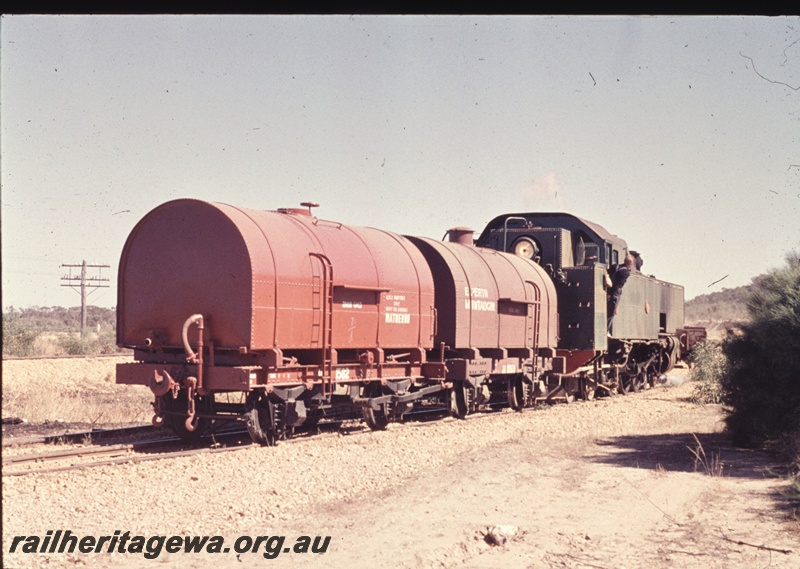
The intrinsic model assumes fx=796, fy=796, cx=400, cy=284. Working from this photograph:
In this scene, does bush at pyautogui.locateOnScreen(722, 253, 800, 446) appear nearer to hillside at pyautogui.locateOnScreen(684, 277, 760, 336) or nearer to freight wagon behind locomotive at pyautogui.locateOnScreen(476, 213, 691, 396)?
freight wagon behind locomotive at pyautogui.locateOnScreen(476, 213, 691, 396)

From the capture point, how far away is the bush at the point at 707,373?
2162 cm

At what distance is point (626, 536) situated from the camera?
7.66m

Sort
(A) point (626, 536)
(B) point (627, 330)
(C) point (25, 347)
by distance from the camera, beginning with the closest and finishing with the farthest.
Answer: (A) point (626, 536)
(B) point (627, 330)
(C) point (25, 347)

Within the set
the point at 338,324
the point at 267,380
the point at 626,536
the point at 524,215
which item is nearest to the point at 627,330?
the point at 524,215

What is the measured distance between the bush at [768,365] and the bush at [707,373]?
659 cm

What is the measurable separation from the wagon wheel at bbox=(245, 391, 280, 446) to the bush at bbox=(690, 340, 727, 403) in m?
12.6

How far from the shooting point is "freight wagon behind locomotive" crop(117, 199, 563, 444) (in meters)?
11.6

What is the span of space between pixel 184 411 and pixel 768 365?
9.44 metres

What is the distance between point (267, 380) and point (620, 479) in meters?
5.11

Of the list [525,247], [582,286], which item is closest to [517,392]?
[582,286]

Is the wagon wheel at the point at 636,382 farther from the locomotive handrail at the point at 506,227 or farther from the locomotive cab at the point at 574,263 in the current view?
the locomotive handrail at the point at 506,227

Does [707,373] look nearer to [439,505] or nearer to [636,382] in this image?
[636,382]
